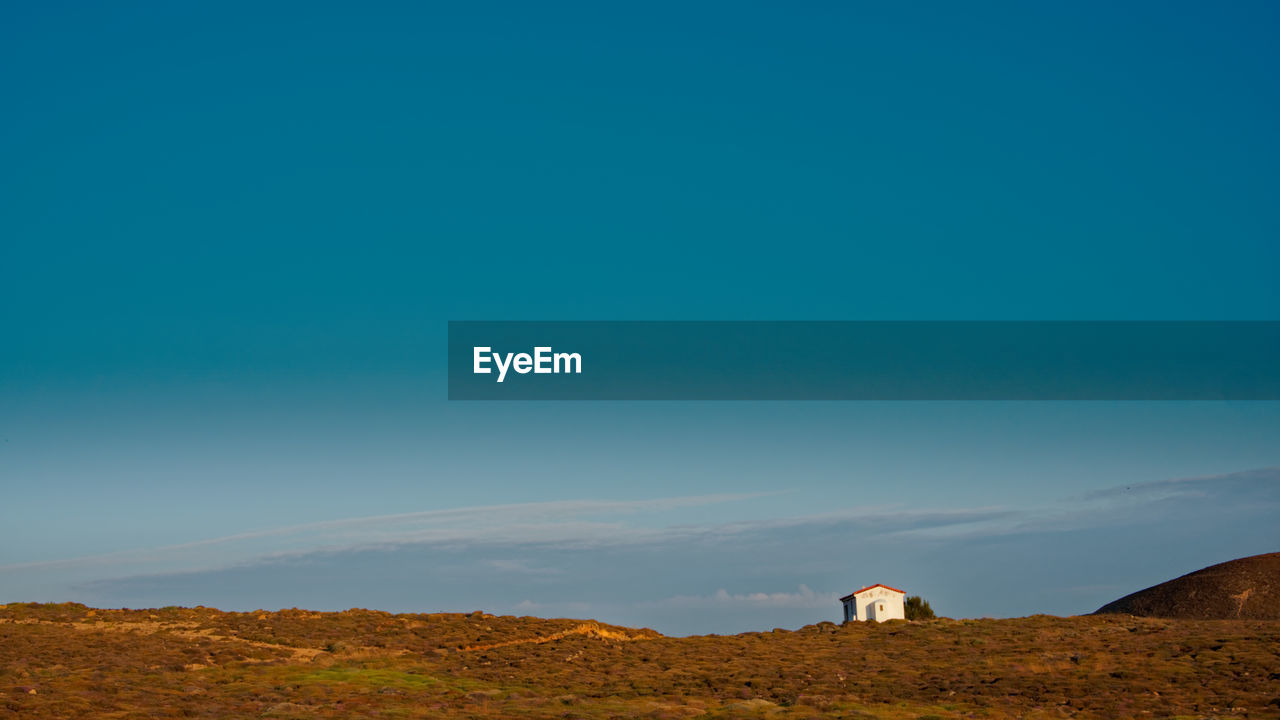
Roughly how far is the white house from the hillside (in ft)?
10.0

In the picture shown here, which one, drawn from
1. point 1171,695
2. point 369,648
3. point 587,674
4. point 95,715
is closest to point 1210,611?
point 1171,695

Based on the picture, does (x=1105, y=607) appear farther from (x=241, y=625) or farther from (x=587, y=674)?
(x=241, y=625)

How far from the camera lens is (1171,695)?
34375 mm

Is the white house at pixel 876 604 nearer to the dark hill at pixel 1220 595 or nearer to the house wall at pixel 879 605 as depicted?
the house wall at pixel 879 605

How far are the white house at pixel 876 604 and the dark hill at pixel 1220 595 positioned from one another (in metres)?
15.8

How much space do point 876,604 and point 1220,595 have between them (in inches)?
854

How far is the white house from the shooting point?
59.4 metres

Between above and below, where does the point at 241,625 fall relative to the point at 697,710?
above

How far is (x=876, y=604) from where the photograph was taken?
59656mm

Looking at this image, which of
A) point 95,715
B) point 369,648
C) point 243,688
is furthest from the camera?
point 369,648

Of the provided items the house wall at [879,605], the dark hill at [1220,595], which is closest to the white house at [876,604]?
the house wall at [879,605]

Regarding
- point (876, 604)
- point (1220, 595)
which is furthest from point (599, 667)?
point (1220, 595)

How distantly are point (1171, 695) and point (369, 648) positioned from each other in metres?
33.8

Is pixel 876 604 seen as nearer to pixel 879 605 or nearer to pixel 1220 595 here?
pixel 879 605
